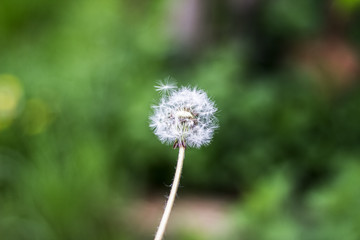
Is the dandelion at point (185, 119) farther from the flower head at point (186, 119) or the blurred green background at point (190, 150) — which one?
the blurred green background at point (190, 150)

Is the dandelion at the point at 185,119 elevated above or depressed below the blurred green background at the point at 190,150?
below

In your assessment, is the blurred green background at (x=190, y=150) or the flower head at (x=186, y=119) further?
the blurred green background at (x=190, y=150)

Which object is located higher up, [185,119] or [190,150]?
[190,150]

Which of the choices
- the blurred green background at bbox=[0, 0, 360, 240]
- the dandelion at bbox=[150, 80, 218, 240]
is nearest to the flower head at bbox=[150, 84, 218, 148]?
the dandelion at bbox=[150, 80, 218, 240]

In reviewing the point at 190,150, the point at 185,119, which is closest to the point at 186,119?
the point at 185,119

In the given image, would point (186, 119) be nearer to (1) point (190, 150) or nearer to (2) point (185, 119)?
(2) point (185, 119)

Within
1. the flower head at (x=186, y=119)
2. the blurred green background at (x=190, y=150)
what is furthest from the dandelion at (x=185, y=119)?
the blurred green background at (x=190, y=150)

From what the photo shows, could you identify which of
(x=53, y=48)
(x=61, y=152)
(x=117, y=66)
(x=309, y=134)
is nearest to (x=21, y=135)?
(x=61, y=152)

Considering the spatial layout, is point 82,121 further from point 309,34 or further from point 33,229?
point 309,34
